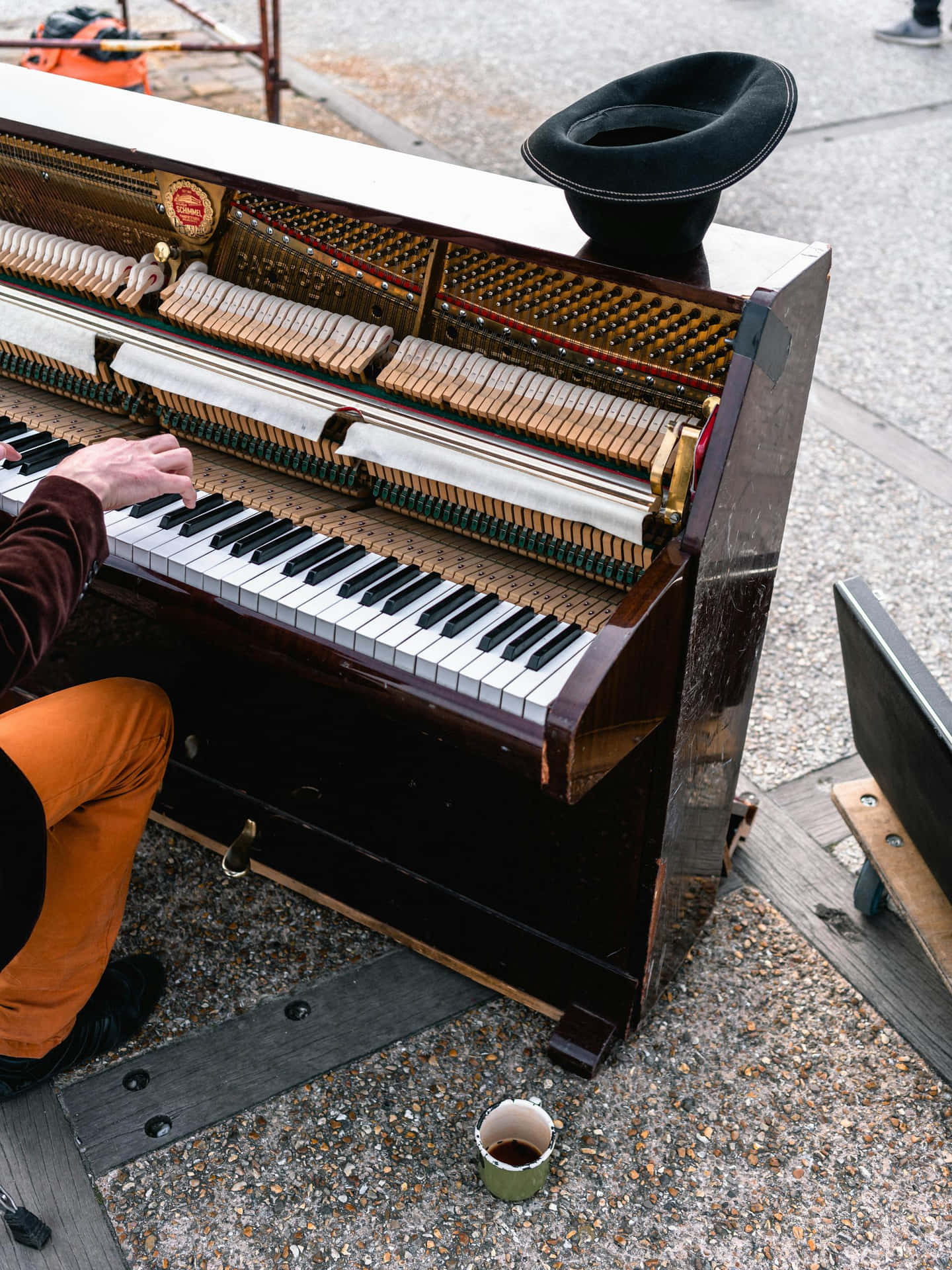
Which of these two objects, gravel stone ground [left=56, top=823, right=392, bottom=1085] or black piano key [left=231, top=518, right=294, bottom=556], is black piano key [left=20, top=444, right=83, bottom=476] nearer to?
black piano key [left=231, top=518, right=294, bottom=556]

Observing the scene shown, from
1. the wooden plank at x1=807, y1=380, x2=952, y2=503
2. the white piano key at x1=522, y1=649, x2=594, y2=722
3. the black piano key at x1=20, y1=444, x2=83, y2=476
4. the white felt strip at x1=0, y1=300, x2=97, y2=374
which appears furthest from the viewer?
the wooden plank at x1=807, y1=380, x2=952, y2=503

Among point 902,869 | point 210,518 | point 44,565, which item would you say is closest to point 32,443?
point 210,518

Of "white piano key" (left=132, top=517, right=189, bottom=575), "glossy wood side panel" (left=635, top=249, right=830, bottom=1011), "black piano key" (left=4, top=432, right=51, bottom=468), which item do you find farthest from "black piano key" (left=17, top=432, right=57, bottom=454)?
"glossy wood side panel" (left=635, top=249, right=830, bottom=1011)

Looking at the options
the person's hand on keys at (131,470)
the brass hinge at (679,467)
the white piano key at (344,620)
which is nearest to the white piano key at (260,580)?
the white piano key at (344,620)

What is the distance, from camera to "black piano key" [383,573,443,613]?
2021 millimetres

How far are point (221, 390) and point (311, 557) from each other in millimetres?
477

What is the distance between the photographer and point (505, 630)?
197 centimetres

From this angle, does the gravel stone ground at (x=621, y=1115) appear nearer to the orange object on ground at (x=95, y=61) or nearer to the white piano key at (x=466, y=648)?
the white piano key at (x=466, y=648)

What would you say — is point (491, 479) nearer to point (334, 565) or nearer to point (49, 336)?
point (334, 565)

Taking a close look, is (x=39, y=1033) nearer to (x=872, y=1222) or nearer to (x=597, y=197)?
(x=872, y=1222)

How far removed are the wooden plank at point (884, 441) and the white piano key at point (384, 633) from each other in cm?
312

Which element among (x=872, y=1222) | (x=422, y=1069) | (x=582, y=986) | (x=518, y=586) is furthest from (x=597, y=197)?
(x=872, y=1222)

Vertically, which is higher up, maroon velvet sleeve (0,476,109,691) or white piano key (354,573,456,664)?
maroon velvet sleeve (0,476,109,691)

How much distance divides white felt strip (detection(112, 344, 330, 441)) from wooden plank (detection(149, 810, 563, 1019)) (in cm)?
117
